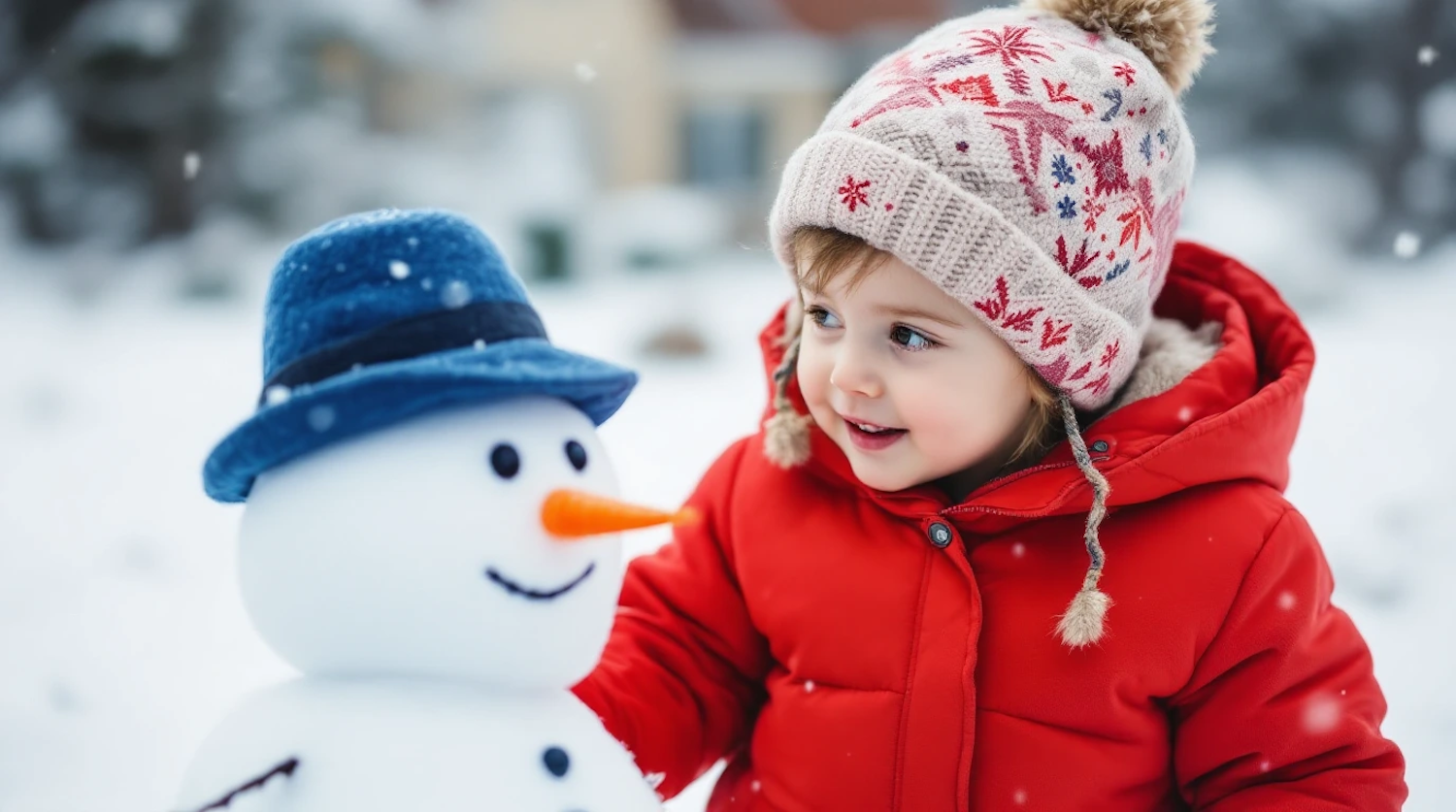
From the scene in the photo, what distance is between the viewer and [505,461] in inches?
32.1

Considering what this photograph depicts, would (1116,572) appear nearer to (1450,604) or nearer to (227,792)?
(227,792)

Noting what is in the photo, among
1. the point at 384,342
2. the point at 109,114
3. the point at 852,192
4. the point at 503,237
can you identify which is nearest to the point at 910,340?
the point at 852,192

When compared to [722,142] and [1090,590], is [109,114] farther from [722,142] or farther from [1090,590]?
[1090,590]

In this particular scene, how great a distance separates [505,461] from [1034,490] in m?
0.57

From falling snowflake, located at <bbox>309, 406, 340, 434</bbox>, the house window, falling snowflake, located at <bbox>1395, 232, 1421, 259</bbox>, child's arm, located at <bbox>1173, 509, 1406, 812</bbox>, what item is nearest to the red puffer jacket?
child's arm, located at <bbox>1173, 509, 1406, 812</bbox>

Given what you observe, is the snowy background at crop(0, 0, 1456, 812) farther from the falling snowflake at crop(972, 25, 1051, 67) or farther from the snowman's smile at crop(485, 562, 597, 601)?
the falling snowflake at crop(972, 25, 1051, 67)

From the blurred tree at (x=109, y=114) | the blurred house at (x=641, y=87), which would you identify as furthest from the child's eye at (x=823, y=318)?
the blurred tree at (x=109, y=114)

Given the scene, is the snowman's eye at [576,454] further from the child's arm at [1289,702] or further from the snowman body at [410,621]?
the child's arm at [1289,702]

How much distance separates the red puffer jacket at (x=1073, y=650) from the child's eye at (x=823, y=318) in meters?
0.15

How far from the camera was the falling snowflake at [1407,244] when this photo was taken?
448 centimetres

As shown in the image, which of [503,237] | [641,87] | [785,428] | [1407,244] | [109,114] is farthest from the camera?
[641,87]

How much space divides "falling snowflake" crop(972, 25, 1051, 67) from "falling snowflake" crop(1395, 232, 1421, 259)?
4.00 m

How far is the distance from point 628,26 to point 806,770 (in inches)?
220

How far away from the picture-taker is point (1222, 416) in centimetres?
113
